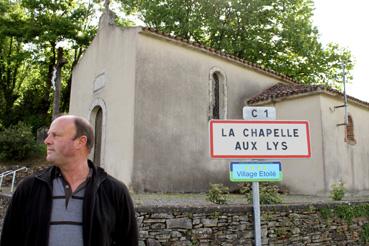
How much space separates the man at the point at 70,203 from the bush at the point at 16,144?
55.1 ft

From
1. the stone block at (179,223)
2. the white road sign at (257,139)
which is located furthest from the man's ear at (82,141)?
the stone block at (179,223)

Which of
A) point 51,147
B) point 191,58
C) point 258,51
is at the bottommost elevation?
point 51,147

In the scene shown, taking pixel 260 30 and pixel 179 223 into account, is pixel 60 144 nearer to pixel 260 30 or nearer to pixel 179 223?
pixel 179 223

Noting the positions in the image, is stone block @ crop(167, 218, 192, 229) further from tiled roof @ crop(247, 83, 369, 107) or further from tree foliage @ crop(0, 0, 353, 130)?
tree foliage @ crop(0, 0, 353, 130)

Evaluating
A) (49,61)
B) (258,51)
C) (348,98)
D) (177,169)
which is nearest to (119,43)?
(177,169)

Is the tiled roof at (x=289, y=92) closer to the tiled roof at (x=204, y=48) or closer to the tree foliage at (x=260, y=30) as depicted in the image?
the tiled roof at (x=204, y=48)

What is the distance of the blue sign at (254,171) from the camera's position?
4.34m

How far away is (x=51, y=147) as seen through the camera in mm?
2543

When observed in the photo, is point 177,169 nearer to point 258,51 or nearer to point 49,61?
point 258,51

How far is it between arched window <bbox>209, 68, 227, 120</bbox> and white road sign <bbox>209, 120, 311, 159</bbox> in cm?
895

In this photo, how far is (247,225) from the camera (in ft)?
22.7

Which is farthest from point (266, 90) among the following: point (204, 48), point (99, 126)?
point (99, 126)

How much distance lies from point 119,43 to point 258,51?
39.6 feet

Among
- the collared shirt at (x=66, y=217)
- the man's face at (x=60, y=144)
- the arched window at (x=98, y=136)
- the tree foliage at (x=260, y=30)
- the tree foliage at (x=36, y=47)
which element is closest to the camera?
the collared shirt at (x=66, y=217)
